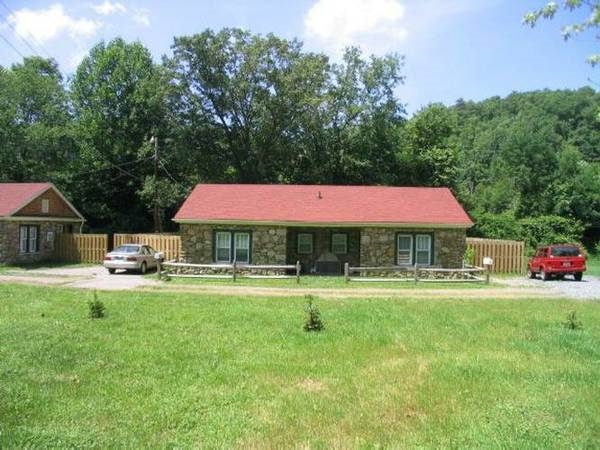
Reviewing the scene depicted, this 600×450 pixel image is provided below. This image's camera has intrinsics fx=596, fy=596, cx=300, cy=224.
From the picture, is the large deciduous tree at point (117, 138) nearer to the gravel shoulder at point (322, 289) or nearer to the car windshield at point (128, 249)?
the car windshield at point (128, 249)

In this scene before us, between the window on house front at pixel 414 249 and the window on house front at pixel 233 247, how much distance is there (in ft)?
24.3

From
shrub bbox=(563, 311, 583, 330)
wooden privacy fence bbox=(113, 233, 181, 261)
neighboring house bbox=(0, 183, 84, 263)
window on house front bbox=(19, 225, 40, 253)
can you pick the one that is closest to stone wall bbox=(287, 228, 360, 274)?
wooden privacy fence bbox=(113, 233, 181, 261)

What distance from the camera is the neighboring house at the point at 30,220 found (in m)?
32.1

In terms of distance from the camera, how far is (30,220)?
110 feet

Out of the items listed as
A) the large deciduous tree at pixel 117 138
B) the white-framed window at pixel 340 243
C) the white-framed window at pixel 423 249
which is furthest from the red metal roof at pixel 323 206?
the large deciduous tree at pixel 117 138

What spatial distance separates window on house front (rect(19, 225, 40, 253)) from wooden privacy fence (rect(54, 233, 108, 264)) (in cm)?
150

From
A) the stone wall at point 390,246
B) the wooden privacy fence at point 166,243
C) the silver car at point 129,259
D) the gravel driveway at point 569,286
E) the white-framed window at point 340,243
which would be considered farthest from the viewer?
the wooden privacy fence at point 166,243

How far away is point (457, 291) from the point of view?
2195cm

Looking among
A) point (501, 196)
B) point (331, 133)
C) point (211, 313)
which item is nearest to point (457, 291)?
point (211, 313)

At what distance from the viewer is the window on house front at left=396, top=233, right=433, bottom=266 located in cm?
2895

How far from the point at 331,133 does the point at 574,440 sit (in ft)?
137

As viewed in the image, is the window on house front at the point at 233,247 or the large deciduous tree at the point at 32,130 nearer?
the window on house front at the point at 233,247

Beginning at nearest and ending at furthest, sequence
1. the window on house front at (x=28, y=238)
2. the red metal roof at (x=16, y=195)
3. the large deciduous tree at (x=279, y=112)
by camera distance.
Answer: the red metal roof at (x=16, y=195), the window on house front at (x=28, y=238), the large deciduous tree at (x=279, y=112)

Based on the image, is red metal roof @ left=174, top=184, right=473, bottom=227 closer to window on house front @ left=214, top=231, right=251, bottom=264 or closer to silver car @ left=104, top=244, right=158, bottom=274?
window on house front @ left=214, top=231, right=251, bottom=264
